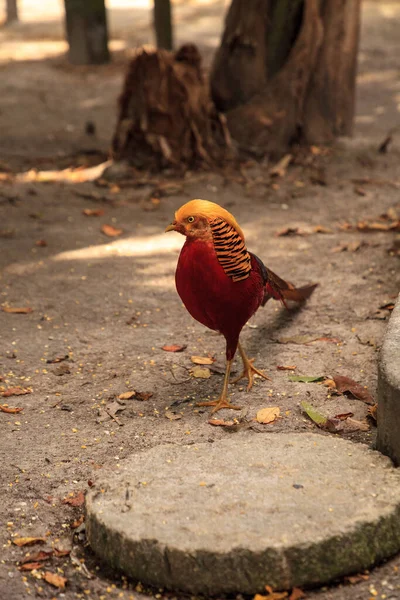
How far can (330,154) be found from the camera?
731 centimetres

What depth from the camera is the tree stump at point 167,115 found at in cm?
687

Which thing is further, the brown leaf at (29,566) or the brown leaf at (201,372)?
the brown leaf at (201,372)

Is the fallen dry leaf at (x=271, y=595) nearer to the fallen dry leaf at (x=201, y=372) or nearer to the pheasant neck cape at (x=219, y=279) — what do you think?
the pheasant neck cape at (x=219, y=279)

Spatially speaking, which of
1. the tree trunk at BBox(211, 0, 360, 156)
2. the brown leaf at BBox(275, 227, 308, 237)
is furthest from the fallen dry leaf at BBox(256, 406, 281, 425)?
the tree trunk at BBox(211, 0, 360, 156)

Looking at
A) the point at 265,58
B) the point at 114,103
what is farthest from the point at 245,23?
the point at 114,103

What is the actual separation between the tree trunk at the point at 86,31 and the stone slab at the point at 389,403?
8608mm

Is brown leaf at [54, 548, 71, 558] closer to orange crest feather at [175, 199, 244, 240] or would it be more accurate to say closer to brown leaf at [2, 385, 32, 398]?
brown leaf at [2, 385, 32, 398]

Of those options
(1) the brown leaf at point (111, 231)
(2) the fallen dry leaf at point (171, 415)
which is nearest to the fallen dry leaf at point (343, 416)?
(2) the fallen dry leaf at point (171, 415)

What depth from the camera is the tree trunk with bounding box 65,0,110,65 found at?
10.5m

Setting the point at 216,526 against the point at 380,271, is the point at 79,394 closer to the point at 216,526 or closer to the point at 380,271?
the point at 216,526

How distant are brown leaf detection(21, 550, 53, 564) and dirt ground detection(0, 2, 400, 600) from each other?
0.03 metres

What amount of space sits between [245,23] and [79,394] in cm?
459

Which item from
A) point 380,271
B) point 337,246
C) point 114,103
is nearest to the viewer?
point 380,271

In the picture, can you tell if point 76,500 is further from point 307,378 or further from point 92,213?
point 92,213
